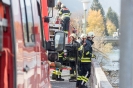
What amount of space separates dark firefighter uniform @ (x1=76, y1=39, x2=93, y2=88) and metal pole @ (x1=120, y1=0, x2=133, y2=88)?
8.97 meters

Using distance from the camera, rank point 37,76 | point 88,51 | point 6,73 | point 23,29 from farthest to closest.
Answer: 1. point 88,51
2. point 37,76
3. point 23,29
4. point 6,73

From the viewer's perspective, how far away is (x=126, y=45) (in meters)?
2.27

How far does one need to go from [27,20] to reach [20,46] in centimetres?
73

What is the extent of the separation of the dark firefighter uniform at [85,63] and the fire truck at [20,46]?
6099mm

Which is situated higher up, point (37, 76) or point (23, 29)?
point (23, 29)

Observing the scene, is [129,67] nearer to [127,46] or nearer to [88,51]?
[127,46]

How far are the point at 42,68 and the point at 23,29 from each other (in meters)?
1.42

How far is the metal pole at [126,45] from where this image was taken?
7.41 feet

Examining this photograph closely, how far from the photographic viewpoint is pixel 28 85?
3977 millimetres

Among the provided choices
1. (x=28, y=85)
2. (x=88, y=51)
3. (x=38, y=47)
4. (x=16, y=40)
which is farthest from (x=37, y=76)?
(x=88, y=51)

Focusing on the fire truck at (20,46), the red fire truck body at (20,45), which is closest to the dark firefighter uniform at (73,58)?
the fire truck at (20,46)

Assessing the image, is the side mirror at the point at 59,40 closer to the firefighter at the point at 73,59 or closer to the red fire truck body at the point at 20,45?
the red fire truck body at the point at 20,45

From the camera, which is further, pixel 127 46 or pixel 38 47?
pixel 38 47

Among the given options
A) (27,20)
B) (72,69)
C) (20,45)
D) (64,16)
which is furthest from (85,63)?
(20,45)
